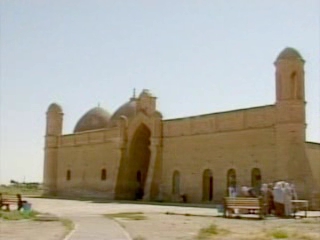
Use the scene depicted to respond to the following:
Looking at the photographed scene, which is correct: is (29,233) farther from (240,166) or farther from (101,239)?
(240,166)

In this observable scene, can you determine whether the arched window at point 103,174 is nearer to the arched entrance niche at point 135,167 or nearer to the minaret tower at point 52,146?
the arched entrance niche at point 135,167

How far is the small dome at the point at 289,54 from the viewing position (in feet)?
111

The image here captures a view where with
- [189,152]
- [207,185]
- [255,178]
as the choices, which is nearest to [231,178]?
[255,178]

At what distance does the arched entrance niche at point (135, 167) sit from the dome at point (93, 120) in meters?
11.6

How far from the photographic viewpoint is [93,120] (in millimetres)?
60000

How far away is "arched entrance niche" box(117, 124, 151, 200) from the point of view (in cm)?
4688

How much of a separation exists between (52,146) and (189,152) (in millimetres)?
20946

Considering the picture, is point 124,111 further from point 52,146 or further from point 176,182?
point 176,182

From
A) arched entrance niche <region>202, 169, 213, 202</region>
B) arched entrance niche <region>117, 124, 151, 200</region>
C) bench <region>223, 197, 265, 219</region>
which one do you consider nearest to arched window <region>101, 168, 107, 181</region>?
arched entrance niche <region>117, 124, 151, 200</region>

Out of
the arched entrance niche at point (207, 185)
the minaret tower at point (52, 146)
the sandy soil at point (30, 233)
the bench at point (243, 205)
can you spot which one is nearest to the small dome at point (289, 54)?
the arched entrance niche at point (207, 185)

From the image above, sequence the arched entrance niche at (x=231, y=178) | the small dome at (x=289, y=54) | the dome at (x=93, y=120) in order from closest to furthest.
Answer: the small dome at (x=289, y=54) < the arched entrance niche at (x=231, y=178) < the dome at (x=93, y=120)

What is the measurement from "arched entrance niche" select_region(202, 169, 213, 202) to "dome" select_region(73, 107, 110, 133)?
22.0 meters

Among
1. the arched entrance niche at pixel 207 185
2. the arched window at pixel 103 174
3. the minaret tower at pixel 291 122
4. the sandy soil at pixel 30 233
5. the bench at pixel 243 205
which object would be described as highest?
the minaret tower at pixel 291 122

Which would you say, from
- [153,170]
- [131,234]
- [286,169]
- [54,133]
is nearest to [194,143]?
[153,170]
